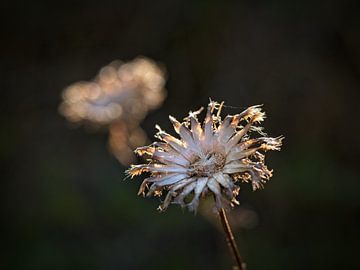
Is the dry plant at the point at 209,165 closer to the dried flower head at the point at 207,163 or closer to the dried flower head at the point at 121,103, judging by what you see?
the dried flower head at the point at 207,163

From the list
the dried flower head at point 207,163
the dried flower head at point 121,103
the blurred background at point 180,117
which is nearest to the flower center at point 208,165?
the dried flower head at point 207,163

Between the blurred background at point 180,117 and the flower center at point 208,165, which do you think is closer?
the flower center at point 208,165

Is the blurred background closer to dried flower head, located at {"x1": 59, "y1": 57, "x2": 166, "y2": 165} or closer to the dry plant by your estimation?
dried flower head, located at {"x1": 59, "y1": 57, "x2": 166, "y2": 165}

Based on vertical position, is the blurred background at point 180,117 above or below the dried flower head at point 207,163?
above

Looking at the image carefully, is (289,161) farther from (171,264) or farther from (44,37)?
(44,37)

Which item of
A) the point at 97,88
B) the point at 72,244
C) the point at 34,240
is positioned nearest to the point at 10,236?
the point at 34,240

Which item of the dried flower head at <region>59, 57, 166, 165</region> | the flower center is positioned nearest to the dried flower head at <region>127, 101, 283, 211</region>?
the flower center
